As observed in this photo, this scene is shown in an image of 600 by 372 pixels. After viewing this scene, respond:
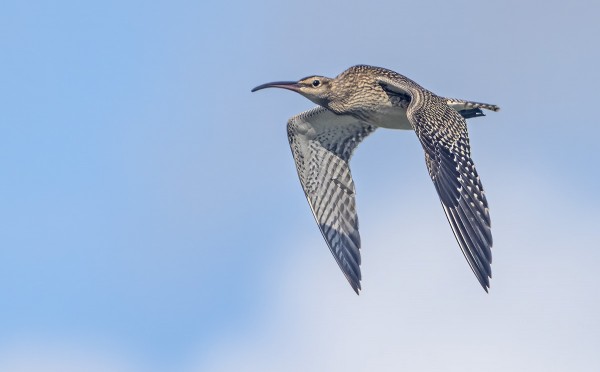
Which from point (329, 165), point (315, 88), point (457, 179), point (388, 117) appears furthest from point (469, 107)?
point (457, 179)

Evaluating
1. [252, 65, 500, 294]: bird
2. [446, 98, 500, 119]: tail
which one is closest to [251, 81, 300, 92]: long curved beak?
[252, 65, 500, 294]: bird

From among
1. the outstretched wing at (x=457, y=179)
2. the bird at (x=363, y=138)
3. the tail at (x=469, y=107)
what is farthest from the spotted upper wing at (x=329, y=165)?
the outstretched wing at (x=457, y=179)

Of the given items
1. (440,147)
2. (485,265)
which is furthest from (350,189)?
(485,265)

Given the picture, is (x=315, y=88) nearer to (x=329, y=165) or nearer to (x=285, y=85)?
(x=285, y=85)

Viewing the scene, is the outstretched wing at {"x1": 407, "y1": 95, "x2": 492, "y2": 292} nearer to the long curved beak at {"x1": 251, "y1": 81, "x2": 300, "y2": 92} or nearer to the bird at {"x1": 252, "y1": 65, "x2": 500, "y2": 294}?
the bird at {"x1": 252, "y1": 65, "x2": 500, "y2": 294}

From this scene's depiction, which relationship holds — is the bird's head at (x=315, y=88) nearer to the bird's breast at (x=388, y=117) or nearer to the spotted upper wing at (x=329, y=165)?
the bird's breast at (x=388, y=117)
